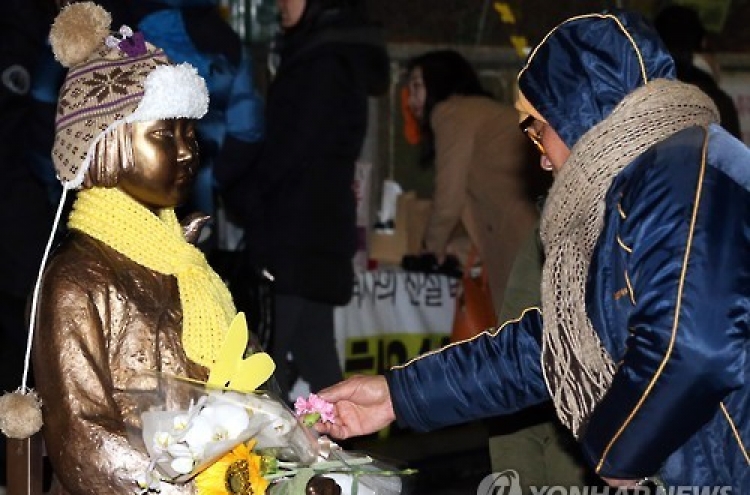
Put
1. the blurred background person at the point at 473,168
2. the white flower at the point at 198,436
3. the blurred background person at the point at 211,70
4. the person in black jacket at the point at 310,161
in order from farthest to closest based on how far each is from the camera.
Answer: the blurred background person at the point at 473,168 < the person in black jacket at the point at 310,161 < the blurred background person at the point at 211,70 < the white flower at the point at 198,436

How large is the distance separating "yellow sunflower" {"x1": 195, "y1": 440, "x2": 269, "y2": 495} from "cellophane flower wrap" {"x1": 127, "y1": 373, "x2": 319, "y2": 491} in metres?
Answer: 0.03

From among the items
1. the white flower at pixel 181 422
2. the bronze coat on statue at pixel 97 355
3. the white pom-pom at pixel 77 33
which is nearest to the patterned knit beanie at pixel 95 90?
the white pom-pom at pixel 77 33

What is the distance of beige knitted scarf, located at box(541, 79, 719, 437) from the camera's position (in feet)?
9.29

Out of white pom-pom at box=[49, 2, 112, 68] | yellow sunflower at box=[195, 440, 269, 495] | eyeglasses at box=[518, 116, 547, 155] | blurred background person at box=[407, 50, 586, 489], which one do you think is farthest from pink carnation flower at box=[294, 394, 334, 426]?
blurred background person at box=[407, 50, 586, 489]

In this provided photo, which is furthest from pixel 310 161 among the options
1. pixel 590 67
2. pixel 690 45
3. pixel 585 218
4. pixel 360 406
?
pixel 585 218

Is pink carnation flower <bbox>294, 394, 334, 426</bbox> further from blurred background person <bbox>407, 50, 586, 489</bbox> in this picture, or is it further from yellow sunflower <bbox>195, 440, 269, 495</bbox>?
blurred background person <bbox>407, 50, 586, 489</bbox>

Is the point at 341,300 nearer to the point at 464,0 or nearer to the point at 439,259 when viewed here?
the point at 439,259

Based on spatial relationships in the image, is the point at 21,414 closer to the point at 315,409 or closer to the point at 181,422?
the point at 181,422

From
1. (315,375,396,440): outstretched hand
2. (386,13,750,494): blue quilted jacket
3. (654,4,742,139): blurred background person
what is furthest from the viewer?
(654,4,742,139): blurred background person

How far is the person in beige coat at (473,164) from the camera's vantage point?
6129 millimetres

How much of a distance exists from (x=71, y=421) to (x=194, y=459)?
0.39m

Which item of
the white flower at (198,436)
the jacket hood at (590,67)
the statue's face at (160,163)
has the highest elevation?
the jacket hood at (590,67)

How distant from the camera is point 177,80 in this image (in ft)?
10.4

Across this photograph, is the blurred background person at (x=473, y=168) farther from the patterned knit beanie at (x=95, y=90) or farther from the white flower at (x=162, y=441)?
the white flower at (x=162, y=441)
